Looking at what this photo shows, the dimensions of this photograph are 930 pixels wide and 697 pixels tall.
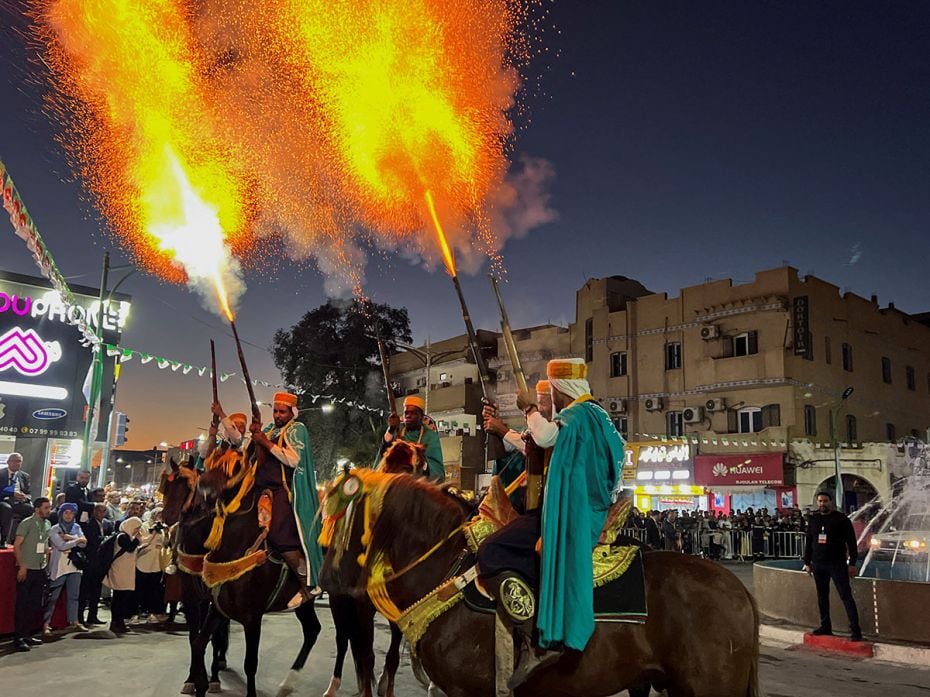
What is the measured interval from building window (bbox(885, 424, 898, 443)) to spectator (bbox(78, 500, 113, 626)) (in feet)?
123

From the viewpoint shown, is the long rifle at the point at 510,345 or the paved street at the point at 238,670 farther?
the paved street at the point at 238,670

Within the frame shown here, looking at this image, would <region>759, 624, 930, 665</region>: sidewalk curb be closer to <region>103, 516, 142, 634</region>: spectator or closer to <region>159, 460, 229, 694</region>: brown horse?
<region>159, 460, 229, 694</region>: brown horse

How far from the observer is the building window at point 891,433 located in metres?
38.1

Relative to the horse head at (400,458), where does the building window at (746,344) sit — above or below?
above

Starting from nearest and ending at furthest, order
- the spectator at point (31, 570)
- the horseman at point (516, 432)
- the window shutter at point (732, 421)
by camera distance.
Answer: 1. the horseman at point (516, 432)
2. the spectator at point (31, 570)
3. the window shutter at point (732, 421)

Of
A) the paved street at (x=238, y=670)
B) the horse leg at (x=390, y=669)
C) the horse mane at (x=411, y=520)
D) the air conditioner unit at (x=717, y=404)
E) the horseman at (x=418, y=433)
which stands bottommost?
the paved street at (x=238, y=670)

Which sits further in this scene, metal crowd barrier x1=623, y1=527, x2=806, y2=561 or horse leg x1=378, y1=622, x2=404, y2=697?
metal crowd barrier x1=623, y1=527, x2=806, y2=561

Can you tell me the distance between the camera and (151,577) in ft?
40.9

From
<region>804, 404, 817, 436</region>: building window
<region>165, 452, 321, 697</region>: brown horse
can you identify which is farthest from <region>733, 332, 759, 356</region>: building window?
<region>165, 452, 321, 697</region>: brown horse

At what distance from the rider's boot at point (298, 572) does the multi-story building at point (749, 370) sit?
92.4 feet

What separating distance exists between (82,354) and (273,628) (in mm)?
23141

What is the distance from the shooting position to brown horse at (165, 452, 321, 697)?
7.42 meters

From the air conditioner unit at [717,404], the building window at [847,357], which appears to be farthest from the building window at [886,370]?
the air conditioner unit at [717,404]

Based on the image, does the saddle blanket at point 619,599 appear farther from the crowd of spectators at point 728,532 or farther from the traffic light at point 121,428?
the traffic light at point 121,428
